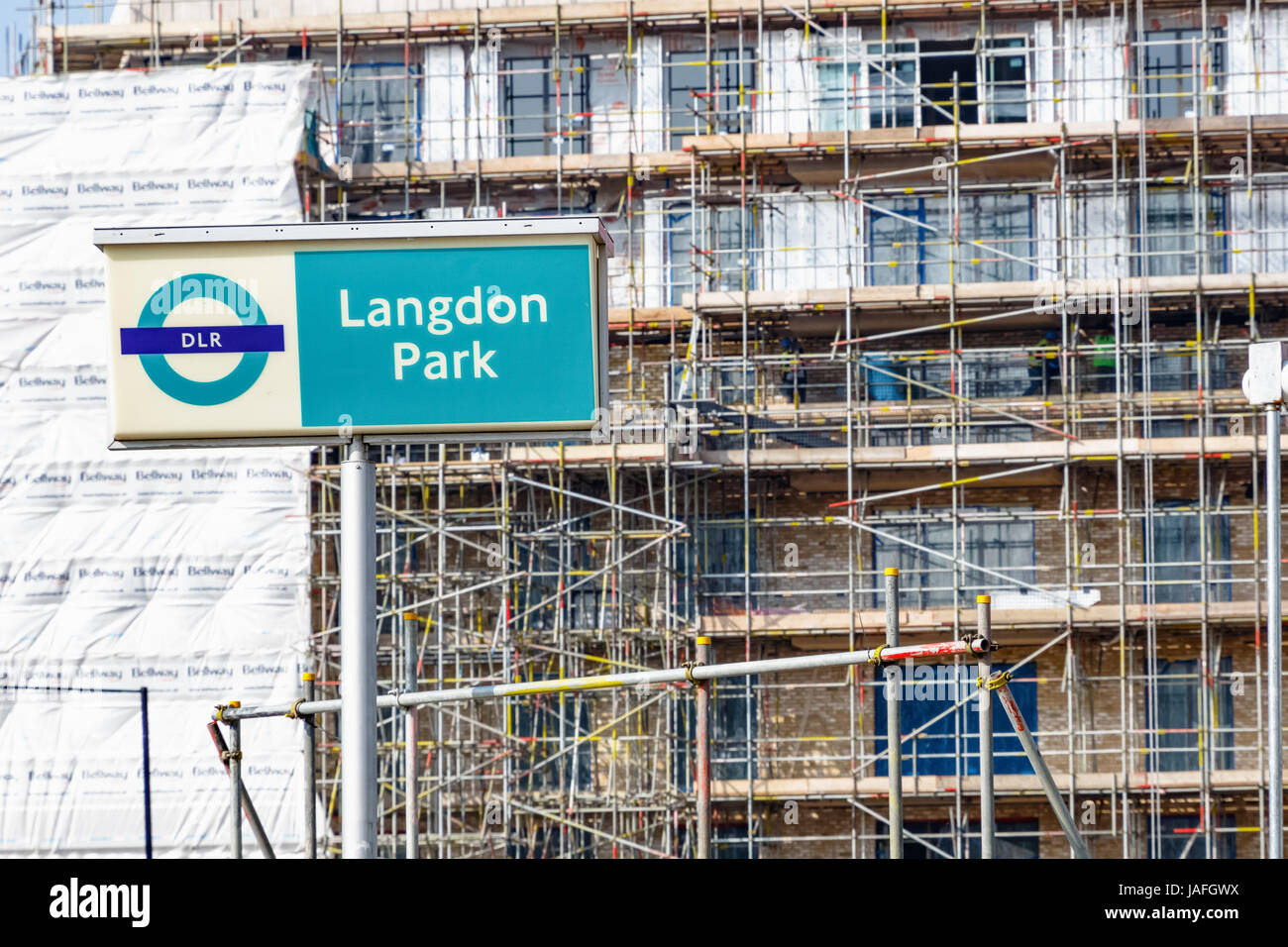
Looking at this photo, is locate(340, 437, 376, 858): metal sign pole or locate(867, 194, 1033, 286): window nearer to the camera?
locate(340, 437, 376, 858): metal sign pole

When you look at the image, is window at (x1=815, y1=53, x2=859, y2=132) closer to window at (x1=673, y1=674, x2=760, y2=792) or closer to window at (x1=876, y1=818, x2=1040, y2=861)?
window at (x1=673, y1=674, x2=760, y2=792)

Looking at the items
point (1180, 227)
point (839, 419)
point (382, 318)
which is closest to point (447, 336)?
point (382, 318)

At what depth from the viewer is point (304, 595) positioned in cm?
2245

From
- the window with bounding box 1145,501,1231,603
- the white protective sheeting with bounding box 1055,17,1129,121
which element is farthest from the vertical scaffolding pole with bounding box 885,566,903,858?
the white protective sheeting with bounding box 1055,17,1129,121

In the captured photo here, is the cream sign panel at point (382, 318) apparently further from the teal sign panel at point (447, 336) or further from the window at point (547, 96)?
the window at point (547, 96)

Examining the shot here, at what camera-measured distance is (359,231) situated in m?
4.04

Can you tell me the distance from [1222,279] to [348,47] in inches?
522

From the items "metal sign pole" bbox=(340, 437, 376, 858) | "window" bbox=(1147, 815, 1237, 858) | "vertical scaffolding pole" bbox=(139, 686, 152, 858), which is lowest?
"window" bbox=(1147, 815, 1237, 858)

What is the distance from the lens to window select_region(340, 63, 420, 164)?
24.9 metres

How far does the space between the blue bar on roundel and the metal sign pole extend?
34 cm

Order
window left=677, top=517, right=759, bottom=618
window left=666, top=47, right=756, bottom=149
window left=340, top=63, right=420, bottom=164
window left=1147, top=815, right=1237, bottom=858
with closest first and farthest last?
window left=1147, top=815, right=1237, bottom=858 → window left=677, top=517, right=759, bottom=618 → window left=666, top=47, right=756, bottom=149 → window left=340, top=63, right=420, bottom=164

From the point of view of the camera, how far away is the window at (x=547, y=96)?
25.0 m

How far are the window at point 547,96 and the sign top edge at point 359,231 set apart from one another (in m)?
21.2

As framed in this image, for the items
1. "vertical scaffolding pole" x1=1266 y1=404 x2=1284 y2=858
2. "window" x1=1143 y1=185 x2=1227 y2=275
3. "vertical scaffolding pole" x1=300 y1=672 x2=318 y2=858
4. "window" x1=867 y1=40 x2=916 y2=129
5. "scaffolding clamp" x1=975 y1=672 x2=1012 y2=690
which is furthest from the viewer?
"window" x1=867 y1=40 x2=916 y2=129
